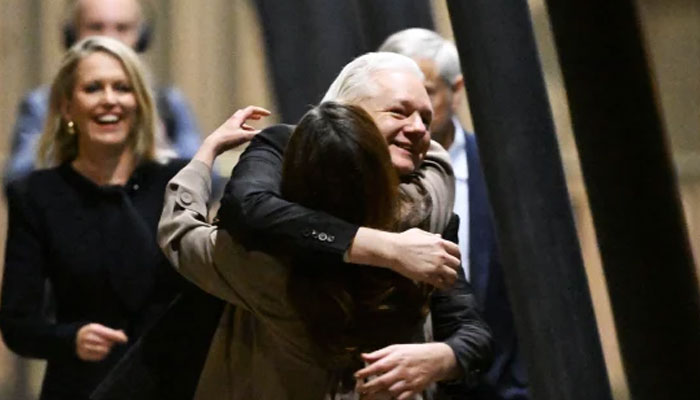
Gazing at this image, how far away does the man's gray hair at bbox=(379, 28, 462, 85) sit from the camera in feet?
11.3

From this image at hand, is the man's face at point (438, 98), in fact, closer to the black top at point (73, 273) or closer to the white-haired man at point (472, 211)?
the white-haired man at point (472, 211)

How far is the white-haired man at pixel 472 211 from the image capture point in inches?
123

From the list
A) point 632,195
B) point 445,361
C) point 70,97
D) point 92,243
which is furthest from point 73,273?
point 632,195

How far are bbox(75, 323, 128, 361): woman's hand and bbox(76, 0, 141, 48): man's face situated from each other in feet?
2.84

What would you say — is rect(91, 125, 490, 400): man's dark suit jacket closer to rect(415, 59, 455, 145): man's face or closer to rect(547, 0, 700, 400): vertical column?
rect(547, 0, 700, 400): vertical column

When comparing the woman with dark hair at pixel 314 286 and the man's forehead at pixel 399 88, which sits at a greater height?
the man's forehead at pixel 399 88

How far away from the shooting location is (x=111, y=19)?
141 inches

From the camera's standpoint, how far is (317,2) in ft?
12.0

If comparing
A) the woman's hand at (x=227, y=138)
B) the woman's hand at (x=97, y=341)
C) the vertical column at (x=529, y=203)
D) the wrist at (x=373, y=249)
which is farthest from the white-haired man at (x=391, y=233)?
the woman's hand at (x=97, y=341)

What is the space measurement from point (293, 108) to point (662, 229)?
4.53 feet

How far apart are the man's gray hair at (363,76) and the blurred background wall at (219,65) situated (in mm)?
2876

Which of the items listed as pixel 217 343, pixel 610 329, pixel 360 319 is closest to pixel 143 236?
pixel 217 343

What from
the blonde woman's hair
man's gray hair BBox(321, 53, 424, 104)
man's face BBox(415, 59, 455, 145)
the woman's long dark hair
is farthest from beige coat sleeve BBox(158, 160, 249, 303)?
man's face BBox(415, 59, 455, 145)

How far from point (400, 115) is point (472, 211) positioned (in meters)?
0.89
